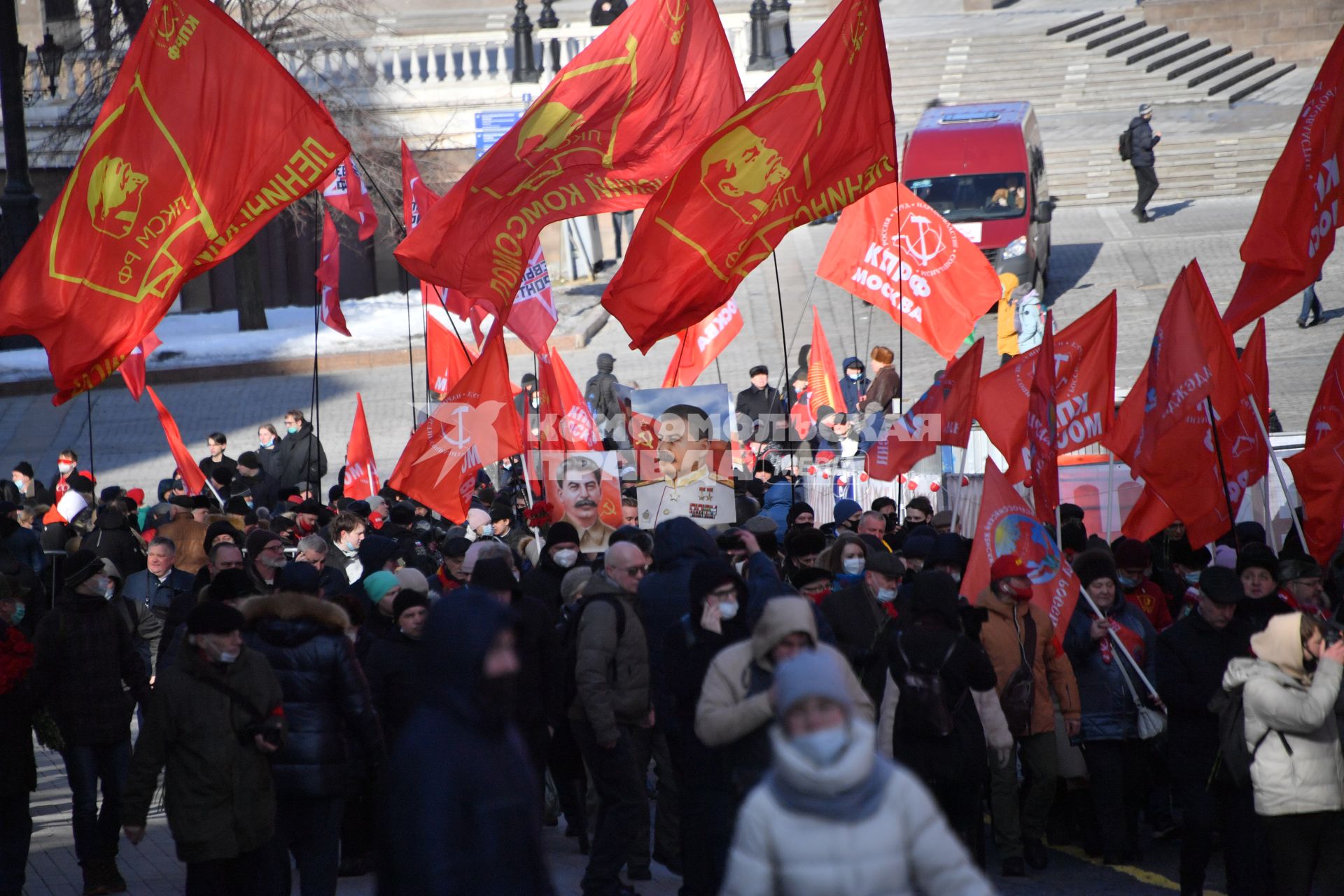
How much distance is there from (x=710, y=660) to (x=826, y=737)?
254 cm

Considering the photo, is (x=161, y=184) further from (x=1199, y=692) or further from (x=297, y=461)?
(x=297, y=461)

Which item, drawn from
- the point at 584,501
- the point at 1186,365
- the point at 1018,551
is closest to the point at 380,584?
the point at 584,501

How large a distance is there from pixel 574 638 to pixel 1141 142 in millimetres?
23323

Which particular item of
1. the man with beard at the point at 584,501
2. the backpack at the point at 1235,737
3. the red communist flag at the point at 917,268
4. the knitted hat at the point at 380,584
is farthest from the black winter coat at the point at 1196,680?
the red communist flag at the point at 917,268

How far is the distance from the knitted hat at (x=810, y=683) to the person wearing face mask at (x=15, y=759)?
4944 mm

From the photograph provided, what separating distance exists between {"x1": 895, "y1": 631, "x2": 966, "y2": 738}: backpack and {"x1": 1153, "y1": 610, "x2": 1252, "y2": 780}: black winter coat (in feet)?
3.34

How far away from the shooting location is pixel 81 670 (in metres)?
7.83

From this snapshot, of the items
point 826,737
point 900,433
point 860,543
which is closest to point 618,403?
point 900,433

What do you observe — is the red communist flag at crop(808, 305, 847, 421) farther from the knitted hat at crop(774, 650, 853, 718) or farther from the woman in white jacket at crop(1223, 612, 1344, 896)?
the knitted hat at crop(774, 650, 853, 718)

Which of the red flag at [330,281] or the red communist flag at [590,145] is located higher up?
the red communist flag at [590,145]

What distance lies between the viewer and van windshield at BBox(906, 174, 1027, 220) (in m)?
24.9

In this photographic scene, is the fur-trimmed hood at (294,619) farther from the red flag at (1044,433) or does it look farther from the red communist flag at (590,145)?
the red flag at (1044,433)

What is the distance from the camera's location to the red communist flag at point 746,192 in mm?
9734

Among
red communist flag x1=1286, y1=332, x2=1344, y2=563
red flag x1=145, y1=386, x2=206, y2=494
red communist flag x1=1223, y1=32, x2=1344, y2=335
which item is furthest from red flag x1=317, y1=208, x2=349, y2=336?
red communist flag x1=1223, y1=32, x2=1344, y2=335
